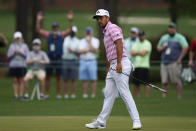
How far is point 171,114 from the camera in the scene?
61.9 ft

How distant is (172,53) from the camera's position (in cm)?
2280

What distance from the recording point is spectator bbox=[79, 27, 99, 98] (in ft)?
76.9

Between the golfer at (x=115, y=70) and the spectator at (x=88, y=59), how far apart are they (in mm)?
9113

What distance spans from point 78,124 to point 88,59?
340 inches

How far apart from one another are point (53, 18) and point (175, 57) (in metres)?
57.9

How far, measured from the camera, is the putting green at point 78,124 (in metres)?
14.2

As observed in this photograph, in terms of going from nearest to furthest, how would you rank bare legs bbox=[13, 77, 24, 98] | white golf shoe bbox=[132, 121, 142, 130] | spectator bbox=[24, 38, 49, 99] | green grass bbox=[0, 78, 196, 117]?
white golf shoe bbox=[132, 121, 142, 130]
green grass bbox=[0, 78, 196, 117]
spectator bbox=[24, 38, 49, 99]
bare legs bbox=[13, 77, 24, 98]

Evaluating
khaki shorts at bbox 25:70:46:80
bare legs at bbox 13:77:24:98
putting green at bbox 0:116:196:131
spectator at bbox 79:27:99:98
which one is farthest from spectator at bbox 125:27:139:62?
putting green at bbox 0:116:196:131

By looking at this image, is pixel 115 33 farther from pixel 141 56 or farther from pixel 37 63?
pixel 37 63

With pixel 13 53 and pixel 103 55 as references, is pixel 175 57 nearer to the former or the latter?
pixel 13 53

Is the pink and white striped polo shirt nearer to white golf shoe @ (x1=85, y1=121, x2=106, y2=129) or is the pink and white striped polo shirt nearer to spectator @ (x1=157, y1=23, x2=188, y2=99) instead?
white golf shoe @ (x1=85, y1=121, x2=106, y2=129)

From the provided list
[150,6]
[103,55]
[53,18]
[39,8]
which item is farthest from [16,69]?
[150,6]

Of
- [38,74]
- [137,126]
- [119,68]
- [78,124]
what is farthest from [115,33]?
[38,74]

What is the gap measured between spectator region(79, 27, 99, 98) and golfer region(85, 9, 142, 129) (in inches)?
359
